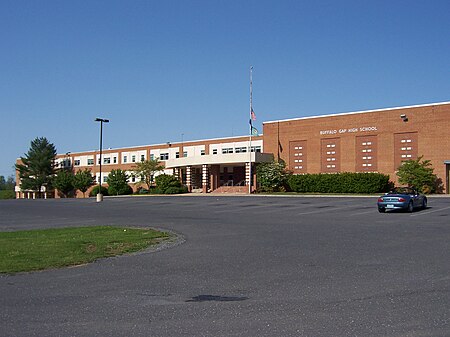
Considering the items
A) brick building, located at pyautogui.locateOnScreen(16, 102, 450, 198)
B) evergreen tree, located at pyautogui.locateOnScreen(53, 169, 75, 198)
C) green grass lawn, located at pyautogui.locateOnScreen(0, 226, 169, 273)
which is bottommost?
green grass lawn, located at pyautogui.locateOnScreen(0, 226, 169, 273)

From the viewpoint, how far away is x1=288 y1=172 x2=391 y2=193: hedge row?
52.4m

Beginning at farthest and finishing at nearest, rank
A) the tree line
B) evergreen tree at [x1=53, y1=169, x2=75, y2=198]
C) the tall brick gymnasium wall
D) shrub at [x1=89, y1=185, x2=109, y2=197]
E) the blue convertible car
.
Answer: evergreen tree at [x1=53, y1=169, x2=75, y2=198] < shrub at [x1=89, y1=185, x2=109, y2=197] < the tree line < the tall brick gymnasium wall < the blue convertible car

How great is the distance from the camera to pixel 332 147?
59188 mm

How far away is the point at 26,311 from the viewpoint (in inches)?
279

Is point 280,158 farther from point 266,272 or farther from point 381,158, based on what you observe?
point 266,272

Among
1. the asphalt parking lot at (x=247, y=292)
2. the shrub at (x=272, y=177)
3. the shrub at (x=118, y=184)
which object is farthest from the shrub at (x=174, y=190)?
the asphalt parking lot at (x=247, y=292)

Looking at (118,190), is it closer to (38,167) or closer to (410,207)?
(38,167)

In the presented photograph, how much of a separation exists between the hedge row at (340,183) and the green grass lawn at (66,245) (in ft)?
125

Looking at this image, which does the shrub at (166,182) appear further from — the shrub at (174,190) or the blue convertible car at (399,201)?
the blue convertible car at (399,201)

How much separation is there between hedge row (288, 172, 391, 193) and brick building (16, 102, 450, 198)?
2813 millimetres

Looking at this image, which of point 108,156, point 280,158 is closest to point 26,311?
point 280,158

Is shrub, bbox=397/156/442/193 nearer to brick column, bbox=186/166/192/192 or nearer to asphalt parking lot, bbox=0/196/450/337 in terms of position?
brick column, bbox=186/166/192/192

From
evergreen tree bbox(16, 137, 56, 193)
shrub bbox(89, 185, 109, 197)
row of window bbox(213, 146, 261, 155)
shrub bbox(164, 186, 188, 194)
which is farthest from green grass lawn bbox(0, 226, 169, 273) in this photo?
evergreen tree bbox(16, 137, 56, 193)

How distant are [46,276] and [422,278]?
7.26m
